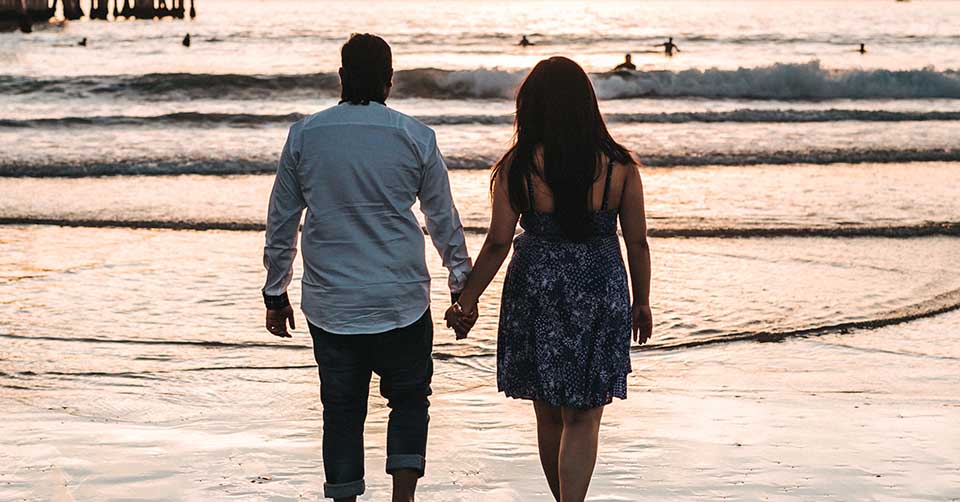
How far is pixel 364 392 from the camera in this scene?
370 cm

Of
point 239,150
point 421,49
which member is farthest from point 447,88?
point 421,49

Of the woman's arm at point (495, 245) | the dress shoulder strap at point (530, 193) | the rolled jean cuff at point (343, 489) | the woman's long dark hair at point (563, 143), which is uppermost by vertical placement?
the woman's long dark hair at point (563, 143)

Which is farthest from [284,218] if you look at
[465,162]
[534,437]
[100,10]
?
[100,10]

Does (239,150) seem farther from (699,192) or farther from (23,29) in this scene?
(23,29)

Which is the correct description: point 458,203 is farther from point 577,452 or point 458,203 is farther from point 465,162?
point 577,452

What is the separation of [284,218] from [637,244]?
1.04 meters

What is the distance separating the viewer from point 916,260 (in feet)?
29.1

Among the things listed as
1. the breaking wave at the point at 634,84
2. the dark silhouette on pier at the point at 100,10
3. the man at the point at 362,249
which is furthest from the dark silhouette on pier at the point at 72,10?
the man at the point at 362,249

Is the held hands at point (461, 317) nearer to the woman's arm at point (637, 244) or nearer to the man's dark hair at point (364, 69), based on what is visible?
the woman's arm at point (637, 244)

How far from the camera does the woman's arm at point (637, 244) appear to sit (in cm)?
358

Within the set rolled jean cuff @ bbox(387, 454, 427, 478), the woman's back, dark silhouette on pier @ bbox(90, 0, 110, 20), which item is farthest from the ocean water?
dark silhouette on pier @ bbox(90, 0, 110, 20)

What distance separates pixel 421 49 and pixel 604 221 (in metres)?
43.9

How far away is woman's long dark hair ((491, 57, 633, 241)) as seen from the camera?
11.5 feet

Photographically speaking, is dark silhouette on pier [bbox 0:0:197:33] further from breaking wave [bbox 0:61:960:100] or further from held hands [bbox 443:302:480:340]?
held hands [bbox 443:302:480:340]
